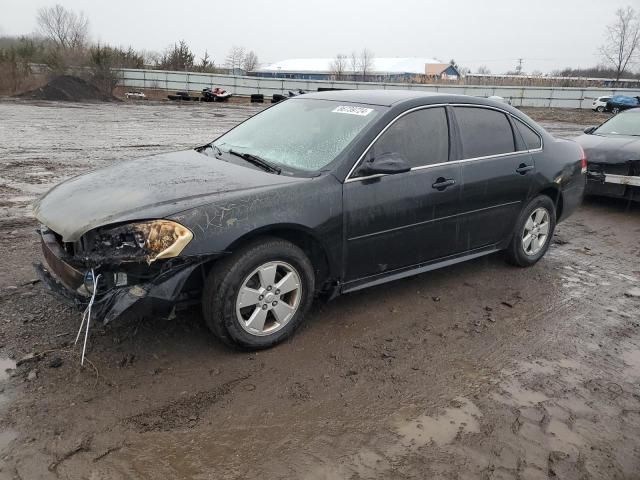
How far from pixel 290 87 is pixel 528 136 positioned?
3828 cm

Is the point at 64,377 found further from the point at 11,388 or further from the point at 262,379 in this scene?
the point at 262,379

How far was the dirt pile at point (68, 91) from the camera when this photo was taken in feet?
102

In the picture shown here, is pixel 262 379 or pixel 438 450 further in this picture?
pixel 262 379

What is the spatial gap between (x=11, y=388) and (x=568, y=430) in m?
3.14

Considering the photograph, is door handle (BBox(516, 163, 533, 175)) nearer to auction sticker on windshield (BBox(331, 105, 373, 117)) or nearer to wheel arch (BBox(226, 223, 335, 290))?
auction sticker on windshield (BBox(331, 105, 373, 117))

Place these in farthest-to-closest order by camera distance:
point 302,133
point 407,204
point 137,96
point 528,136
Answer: point 137,96, point 528,136, point 302,133, point 407,204

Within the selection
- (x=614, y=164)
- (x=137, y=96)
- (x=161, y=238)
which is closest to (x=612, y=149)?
(x=614, y=164)

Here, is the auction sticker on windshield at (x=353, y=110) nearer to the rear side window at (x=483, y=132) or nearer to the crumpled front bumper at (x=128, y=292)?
the rear side window at (x=483, y=132)

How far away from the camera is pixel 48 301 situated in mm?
4125

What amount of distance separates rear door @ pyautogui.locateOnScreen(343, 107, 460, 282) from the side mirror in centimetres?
5

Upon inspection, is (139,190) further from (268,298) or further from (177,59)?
(177,59)

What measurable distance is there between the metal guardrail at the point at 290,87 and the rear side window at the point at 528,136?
34706mm

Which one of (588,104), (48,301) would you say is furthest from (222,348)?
(588,104)

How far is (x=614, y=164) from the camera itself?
791cm
